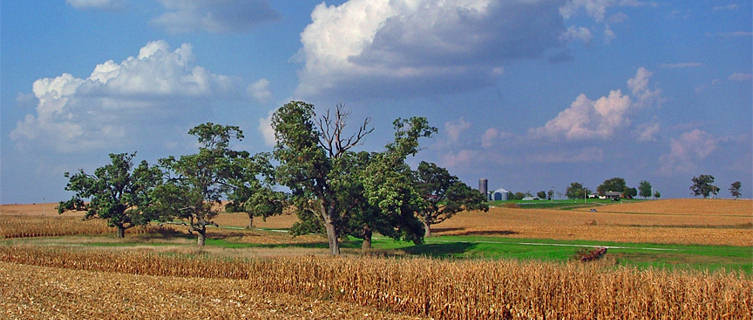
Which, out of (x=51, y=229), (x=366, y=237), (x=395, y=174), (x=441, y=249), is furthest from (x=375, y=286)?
(x=51, y=229)

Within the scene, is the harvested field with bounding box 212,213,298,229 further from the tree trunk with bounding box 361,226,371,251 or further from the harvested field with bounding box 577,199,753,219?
the harvested field with bounding box 577,199,753,219

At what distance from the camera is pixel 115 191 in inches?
2864

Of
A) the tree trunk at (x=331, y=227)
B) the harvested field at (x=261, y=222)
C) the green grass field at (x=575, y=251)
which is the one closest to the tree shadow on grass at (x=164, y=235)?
the green grass field at (x=575, y=251)

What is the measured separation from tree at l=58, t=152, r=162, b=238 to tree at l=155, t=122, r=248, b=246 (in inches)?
296

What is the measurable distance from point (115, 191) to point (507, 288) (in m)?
62.7

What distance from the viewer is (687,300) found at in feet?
56.0

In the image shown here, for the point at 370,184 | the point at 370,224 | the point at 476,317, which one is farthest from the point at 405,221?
the point at 476,317

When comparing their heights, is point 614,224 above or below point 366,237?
below

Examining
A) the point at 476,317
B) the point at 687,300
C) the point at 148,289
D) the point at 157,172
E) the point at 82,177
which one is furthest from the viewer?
the point at 82,177

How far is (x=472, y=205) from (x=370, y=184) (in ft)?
115

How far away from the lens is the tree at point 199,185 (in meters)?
60.8

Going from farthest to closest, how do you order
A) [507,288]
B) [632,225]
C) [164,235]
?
[632,225]
[164,235]
[507,288]

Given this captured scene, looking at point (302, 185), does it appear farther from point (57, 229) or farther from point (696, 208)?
point (696, 208)

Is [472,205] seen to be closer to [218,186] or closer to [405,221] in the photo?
[405,221]
